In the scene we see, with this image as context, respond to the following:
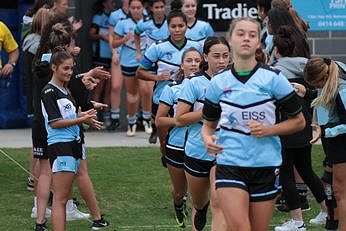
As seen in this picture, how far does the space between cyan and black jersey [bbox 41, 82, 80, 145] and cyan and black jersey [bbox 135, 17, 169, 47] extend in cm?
469

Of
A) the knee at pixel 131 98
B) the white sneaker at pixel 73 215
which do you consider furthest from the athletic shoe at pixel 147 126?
the white sneaker at pixel 73 215

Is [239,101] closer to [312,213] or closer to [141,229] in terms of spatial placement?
[141,229]

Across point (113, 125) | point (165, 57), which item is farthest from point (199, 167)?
point (113, 125)

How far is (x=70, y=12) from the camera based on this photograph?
14.8 meters

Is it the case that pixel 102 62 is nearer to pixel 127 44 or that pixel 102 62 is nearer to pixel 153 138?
pixel 127 44

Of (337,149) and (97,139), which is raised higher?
(337,149)

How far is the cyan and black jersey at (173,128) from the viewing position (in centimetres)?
848

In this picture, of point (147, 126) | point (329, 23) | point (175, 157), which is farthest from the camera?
point (147, 126)

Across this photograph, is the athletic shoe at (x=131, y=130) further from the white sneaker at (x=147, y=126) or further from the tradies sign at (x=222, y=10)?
the tradies sign at (x=222, y=10)

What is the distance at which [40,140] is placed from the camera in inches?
360

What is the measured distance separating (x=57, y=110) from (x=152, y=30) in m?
5.20

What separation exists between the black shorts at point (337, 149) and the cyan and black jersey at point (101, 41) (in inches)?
284

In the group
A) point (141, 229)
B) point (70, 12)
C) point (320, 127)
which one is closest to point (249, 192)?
point (320, 127)

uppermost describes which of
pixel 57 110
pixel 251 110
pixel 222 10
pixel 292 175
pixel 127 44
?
pixel 222 10
